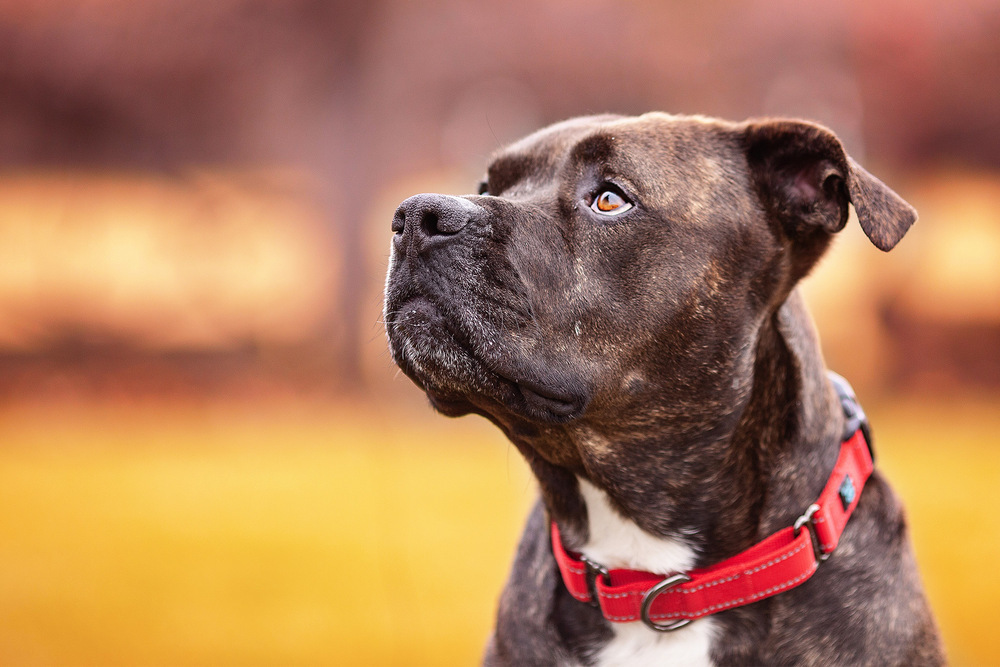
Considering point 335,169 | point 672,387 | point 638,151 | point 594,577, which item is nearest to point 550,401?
point 672,387

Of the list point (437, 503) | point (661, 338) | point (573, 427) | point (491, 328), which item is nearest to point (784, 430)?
point (661, 338)

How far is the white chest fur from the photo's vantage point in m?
→ 2.66

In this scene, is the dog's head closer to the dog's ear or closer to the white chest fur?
the dog's ear

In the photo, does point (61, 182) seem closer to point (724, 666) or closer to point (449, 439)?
point (449, 439)

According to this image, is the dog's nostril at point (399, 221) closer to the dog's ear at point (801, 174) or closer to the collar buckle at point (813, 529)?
the dog's ear at point (801, 174)

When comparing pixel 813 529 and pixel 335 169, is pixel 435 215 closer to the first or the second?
pixel 813 529

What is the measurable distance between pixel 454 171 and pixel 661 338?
9.78m

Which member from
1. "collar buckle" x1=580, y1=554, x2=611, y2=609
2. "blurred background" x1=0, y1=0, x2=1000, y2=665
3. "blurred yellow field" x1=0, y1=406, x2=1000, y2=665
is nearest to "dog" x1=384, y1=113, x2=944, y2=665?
"collar buckle" x1=580, y1=554, x2=611, y2=609

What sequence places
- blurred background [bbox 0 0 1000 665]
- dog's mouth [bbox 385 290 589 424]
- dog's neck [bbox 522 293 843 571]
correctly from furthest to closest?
blurred background [bbox 0 0 1000 665]
dog's neck [bbox 522 293 843 571]
dog's mouth [bbox 385 290 589 424]

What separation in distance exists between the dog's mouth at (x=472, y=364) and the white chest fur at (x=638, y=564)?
1.50 feet

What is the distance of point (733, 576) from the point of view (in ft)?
8.58

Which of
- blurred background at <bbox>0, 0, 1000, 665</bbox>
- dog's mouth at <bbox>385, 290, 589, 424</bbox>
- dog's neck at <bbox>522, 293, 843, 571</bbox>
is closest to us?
dog's mouth at <bbox>385, 290, 589, 424</bbox>

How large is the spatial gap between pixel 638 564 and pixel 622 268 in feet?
3.03

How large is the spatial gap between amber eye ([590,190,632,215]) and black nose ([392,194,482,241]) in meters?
0.42
